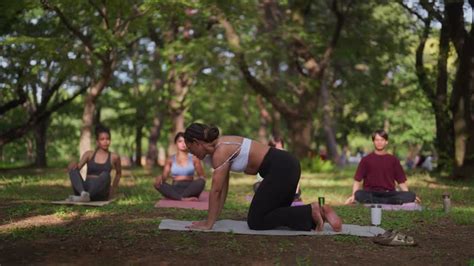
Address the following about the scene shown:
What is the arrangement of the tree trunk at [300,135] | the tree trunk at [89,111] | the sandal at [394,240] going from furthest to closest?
the tree trunk at [300,135] < the tree trunk at [89,111] < the sandal at [394,240]

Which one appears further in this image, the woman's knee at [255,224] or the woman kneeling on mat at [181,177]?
the woman kneeling on mat at [181,177]

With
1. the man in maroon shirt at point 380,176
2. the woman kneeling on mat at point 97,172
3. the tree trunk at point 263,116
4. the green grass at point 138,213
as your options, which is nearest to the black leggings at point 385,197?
the man in maroon shirt at point 380,176

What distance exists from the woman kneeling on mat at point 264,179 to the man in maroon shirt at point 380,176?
10.2 ft

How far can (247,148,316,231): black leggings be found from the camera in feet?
19.6

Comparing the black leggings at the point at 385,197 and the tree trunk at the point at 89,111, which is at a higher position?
the tree trunk at the point at 89,111

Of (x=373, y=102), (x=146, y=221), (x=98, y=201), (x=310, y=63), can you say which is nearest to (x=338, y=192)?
(x=98, y=201)

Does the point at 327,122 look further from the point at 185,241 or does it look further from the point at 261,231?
the point at 185,241

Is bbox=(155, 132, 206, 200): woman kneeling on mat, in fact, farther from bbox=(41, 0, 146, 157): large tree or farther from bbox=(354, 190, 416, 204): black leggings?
bbox=(41, 0, 146, 157): large tree

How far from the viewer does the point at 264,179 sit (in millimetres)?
6043

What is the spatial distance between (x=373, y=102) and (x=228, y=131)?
1381 cm

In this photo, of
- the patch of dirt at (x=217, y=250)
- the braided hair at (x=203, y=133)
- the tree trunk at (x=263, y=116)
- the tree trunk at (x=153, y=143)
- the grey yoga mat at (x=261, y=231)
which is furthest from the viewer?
the tree trunk at (x=263, y=116)

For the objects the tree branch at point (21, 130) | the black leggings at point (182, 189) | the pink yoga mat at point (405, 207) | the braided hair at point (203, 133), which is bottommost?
the pink yoga mat at point (405, 207)

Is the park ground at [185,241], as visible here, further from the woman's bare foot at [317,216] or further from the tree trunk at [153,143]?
the tree trunk at [153,143]

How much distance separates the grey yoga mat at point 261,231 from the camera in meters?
5.93
